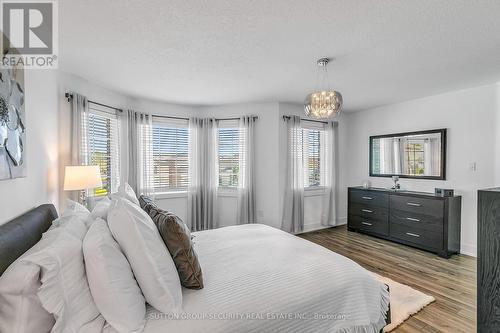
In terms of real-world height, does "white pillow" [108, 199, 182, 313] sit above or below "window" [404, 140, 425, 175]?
below

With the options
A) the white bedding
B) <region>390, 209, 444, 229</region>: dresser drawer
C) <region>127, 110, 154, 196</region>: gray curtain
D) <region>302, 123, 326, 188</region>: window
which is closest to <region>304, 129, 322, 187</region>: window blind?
<region>302, 123, 326, 188</region>: window

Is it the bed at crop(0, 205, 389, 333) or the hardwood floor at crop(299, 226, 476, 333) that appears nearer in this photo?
the bed at crop(0, 205, 389, 333)

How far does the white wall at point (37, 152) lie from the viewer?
1450 millimetres

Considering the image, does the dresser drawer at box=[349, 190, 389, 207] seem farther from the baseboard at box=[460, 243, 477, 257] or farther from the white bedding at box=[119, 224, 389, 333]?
the white bedding at box=[119, 224, 389, 333]

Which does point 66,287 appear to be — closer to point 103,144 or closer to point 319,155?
point 103,144

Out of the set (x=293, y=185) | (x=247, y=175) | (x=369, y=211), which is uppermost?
(x=247, y=175)

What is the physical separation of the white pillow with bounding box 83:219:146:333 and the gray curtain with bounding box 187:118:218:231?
341 cm

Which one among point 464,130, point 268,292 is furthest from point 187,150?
point 464,130

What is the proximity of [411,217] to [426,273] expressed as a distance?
1.04 m

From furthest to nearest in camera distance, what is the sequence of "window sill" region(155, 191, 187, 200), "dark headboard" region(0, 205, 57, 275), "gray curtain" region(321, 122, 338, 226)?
"gray curtain" region(321, 122, 338, 226), "window sill" region(155, 191, 187, 200), "dark headboard" region(0, 205, 57, 275)

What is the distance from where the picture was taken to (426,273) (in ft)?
9.43

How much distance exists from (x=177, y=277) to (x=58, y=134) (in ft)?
8.61

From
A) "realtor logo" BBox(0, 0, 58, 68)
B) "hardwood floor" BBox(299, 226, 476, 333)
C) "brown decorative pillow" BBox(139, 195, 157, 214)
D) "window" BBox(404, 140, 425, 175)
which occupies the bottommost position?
"hardwood floor" BBox(299, 226, 476, 333)

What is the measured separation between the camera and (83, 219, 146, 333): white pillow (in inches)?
42.2
